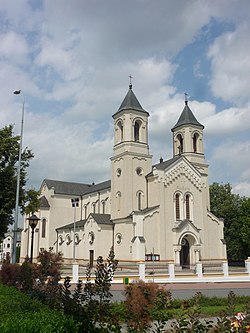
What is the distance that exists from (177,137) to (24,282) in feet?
147

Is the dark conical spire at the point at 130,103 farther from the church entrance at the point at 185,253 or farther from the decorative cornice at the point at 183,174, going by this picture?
the church entrance at the point at 185,253

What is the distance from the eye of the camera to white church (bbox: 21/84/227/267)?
46.8 m

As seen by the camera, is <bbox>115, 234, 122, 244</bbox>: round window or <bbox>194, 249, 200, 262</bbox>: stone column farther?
<bbox>115, 234, 122, 244</bbox>: round window

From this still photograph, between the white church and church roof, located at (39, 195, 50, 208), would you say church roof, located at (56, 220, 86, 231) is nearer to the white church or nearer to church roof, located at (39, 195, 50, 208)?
the white church

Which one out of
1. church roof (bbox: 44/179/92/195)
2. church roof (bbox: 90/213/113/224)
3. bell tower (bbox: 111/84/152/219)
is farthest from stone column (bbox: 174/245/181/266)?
church roof (bbox: 44/179/92/195)

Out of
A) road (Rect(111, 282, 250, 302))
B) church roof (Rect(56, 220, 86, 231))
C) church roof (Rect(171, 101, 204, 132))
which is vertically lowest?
road (Rect(111, 282, 250, 302))

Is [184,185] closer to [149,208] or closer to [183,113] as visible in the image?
[149,208]

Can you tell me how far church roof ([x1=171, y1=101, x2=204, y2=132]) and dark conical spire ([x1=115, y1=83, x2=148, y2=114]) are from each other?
738 centimetres

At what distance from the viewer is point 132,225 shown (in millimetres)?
47062

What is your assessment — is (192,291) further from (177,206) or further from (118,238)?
(177,206)

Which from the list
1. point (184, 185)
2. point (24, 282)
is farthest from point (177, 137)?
point (24, 282)

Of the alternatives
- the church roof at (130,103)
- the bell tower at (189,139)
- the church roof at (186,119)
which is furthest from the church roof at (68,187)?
the church roof at (130,103)

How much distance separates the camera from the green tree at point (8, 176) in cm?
2694

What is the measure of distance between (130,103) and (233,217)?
95.9 feet
